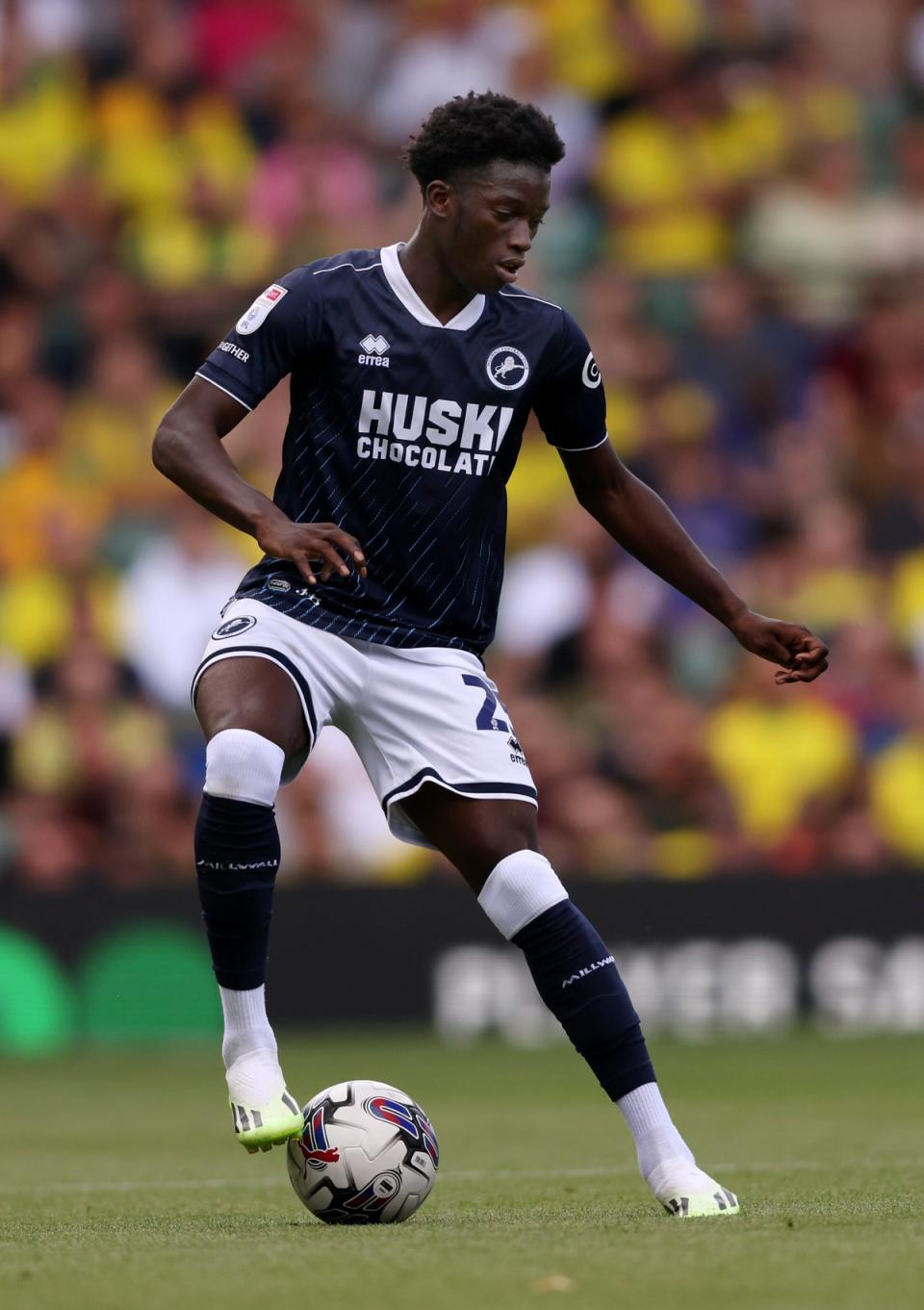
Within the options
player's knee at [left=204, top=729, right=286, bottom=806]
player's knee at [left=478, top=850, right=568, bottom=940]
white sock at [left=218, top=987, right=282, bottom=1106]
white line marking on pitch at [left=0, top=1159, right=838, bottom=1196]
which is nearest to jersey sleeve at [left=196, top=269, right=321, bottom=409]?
player's knee at [left=204, top=729, right=286, bottom=806]

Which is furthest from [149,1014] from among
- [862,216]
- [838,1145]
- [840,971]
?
[862,216]

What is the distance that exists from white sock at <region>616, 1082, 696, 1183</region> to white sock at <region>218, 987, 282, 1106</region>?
31.3 inches

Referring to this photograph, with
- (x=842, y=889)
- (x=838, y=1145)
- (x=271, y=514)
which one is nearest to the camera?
(x=271, y=514)

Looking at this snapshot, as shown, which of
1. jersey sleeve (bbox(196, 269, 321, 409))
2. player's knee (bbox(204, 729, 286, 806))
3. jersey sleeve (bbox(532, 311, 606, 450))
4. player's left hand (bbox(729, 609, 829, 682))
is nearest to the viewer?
player's knee (bbox(204, 729, 286, 806))

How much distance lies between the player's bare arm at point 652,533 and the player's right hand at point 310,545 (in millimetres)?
986

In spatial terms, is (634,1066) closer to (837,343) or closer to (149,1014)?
(149,1014)

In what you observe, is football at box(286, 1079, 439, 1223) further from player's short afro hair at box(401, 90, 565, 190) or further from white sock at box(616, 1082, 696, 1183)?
player's short afro hair at box(401, 90, 565, 190)

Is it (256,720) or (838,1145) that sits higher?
(256,720)

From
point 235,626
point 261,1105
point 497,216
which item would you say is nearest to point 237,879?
point 261,1105

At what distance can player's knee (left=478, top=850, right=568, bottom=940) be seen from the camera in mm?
5273

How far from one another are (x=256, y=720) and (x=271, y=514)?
465mm

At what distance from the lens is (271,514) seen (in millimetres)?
5086

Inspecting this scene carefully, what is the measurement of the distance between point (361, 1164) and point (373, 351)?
1.87 metres

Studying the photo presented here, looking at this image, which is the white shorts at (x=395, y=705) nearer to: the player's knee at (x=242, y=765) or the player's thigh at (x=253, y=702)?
the player's thigh at (x=253, y=702)
